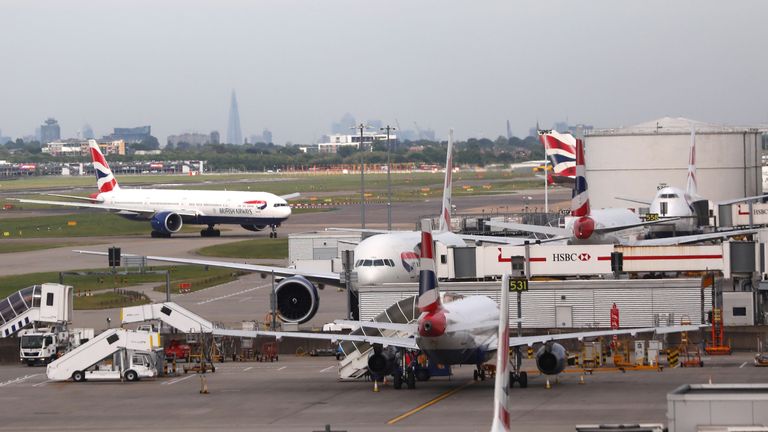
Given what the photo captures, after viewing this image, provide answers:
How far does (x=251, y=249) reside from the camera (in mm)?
105125

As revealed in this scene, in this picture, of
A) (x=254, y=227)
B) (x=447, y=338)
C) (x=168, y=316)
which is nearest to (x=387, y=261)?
(x=168, y=316)

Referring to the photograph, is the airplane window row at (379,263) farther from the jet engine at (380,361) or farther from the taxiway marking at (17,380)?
the taxiway marking at (17,380)

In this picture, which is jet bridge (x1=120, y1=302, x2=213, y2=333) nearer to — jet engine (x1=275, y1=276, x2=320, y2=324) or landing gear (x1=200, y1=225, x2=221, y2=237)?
jet engine (x1=275, y1=276, x2=320, y2=324)

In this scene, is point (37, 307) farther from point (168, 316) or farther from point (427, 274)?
point (427, 274)

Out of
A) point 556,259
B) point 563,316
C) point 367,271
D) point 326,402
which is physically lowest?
point 326,402

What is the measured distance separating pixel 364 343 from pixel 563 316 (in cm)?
1281

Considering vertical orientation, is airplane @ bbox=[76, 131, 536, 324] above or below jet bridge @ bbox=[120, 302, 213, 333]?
above

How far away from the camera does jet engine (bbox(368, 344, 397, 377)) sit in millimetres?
41469

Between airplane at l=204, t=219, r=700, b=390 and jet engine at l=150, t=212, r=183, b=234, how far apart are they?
7960 cm

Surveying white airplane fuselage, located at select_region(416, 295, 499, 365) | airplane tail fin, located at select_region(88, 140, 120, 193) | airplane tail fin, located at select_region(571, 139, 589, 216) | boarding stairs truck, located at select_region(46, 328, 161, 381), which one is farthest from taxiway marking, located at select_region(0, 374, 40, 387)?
airplane tail fin, located at select_region(88, 140, 120, 193)

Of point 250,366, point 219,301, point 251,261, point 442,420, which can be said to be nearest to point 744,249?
point 250,366

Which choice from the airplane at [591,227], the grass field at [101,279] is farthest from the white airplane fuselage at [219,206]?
the airplane at [591,227]

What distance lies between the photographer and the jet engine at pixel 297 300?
5491cm

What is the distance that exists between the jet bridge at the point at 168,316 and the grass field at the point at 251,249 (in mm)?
43738
